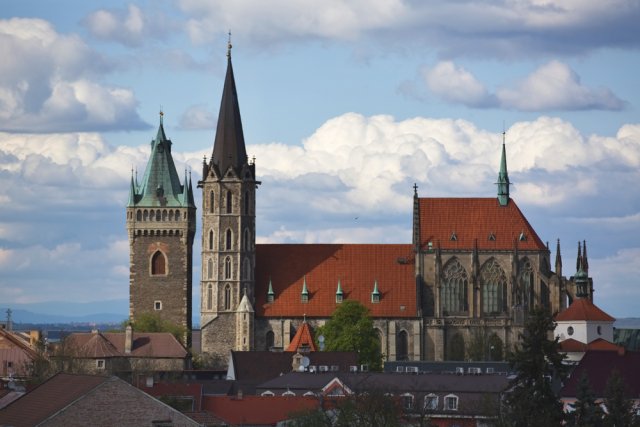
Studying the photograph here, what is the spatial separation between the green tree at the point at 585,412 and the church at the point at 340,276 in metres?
61.6

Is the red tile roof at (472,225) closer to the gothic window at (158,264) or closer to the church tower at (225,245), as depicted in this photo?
the church tower at (225,245)

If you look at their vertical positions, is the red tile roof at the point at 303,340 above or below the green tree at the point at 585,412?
above

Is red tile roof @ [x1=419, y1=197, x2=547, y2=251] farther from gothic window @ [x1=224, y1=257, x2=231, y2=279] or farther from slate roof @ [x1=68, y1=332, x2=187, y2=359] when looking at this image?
slate roof @ [x1=68, y1=332, x2=187, y2=359]

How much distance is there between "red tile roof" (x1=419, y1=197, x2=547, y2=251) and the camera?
14525 centimetres

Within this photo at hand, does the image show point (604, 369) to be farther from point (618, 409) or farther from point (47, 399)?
point (47, 399)

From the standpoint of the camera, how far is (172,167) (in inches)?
5920

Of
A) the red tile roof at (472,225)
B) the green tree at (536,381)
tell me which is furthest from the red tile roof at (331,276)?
the green tree at (536,381)

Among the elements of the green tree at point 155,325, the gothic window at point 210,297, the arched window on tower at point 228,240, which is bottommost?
the green tree at point 155,325

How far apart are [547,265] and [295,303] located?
1885cm

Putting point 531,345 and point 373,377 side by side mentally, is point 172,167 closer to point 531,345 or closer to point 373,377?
point 373,377

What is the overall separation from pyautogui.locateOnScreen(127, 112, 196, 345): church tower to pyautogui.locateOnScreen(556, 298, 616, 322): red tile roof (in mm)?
→ 28079

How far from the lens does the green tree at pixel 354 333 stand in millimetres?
136125

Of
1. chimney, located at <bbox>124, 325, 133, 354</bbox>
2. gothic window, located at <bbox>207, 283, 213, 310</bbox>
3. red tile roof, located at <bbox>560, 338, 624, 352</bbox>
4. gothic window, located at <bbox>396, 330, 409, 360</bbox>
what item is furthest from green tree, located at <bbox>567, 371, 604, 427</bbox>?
gothic window, located at <bbox>207, 283, 213, 310</bbox>

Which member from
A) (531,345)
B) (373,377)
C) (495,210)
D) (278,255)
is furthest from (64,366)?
(531,345)
